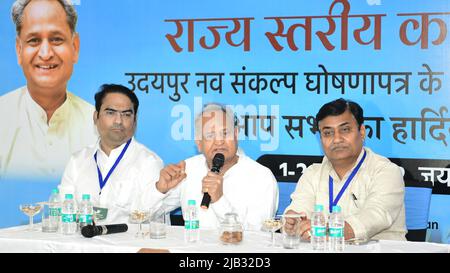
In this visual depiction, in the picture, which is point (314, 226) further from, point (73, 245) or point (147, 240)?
point (73, 245)

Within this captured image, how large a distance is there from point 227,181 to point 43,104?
1.96 m

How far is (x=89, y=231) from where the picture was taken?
12.7 ft

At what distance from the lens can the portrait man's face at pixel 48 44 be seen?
5.62 m

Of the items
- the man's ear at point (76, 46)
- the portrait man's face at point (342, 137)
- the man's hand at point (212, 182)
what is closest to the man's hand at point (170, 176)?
the man's hand at point (212, 182)

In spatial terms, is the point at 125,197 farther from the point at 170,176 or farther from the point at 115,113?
the point at 115,113

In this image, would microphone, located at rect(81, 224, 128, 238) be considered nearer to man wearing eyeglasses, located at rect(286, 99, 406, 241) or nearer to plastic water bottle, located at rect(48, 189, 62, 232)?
plastic water bottle, located at rect(48, 189, 62, 232)

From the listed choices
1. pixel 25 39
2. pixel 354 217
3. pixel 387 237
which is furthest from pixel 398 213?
pixel 25 39

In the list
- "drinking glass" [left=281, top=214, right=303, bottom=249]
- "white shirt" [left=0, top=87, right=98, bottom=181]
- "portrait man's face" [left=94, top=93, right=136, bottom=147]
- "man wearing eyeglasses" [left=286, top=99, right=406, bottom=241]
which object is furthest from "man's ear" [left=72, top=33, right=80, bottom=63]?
"drinking glass" [left=281, top=214, right=303, bottom=249]

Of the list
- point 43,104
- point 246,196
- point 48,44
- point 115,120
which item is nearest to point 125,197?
point 115,120

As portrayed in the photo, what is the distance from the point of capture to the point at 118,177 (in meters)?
5.00

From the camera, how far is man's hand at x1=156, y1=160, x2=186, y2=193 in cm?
460

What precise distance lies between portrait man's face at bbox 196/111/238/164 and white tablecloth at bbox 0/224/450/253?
0.61 m
